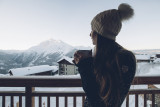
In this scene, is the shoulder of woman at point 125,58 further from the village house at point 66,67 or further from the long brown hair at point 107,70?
the village house at point 66,67

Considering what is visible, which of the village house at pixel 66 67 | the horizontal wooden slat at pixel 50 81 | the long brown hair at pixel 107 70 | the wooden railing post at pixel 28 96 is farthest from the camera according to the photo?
the village house at pixel 66 67

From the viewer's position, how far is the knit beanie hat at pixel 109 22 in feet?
2.75

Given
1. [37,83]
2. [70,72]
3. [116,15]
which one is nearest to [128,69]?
[116,15]

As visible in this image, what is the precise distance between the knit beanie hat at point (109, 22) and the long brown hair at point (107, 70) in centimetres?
4

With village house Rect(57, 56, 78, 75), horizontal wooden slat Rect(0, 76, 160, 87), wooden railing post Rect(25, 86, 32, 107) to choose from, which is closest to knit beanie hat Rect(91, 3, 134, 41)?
horizontal wooden slat Rect(0, 76, 160, 87)

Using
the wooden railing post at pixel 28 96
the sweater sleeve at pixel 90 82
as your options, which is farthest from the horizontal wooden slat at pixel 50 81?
the sweater sleeve at pixel 90 82

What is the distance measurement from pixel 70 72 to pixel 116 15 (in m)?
32.0

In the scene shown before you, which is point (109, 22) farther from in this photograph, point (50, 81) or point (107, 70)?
point (50, 81)

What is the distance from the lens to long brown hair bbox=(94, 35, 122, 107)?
0.78 m

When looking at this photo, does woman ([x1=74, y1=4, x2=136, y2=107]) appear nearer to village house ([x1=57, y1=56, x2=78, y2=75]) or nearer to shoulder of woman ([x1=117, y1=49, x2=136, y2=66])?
shoulder of woman ([x1=117, y1=49, x2=136, y2=66])

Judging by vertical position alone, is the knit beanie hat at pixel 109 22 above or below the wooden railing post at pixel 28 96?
above

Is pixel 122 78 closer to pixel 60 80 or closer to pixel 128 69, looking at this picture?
pixel 128 69

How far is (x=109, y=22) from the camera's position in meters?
0.84

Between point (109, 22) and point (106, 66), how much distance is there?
0.26m
